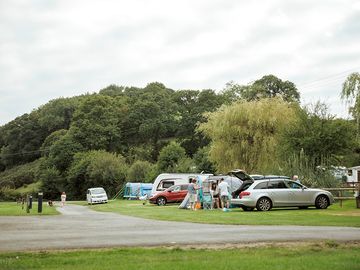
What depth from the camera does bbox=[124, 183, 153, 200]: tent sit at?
5310cm

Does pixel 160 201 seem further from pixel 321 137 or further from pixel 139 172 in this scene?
pixel 139 172

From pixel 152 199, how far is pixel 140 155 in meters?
50.0

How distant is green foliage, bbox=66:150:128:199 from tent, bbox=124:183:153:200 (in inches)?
522

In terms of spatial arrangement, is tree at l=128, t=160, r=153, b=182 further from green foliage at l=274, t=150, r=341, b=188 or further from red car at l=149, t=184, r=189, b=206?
green foliage at l=274, t=150, r=341, b=188

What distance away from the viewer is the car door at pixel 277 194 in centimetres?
2462

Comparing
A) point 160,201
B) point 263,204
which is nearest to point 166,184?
point 160,201

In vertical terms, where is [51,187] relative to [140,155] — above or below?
below

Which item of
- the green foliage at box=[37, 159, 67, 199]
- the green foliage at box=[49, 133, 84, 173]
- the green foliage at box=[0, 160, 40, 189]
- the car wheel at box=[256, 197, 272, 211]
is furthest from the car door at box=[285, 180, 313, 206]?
the green foliage at box=[0, 160, 40, 189]

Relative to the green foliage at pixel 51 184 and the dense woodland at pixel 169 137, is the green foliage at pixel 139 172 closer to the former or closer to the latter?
the dense woodland at pixel 169 137

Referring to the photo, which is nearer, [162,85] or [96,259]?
[96,259]

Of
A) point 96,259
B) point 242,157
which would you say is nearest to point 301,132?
point 242,157

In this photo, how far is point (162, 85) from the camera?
363 feet

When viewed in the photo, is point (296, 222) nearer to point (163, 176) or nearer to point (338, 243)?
point (338, 243)

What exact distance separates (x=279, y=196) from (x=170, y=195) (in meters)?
13.7
